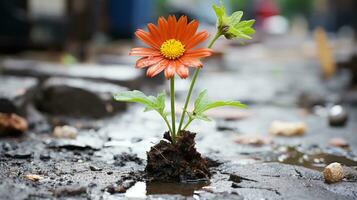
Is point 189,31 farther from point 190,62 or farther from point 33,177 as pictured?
point 33,177

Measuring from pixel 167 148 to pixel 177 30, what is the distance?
641 millimetres

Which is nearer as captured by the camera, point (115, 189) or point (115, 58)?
point (115, 189)

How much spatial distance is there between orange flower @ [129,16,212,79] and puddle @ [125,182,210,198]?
606 millimetres

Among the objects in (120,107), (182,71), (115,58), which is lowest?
(182,71)

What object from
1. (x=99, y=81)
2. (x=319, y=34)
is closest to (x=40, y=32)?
(x=99, y=81)

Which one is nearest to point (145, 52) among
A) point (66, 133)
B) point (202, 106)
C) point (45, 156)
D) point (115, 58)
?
point (202, 106)

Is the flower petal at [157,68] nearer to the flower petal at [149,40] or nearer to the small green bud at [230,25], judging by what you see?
the flower petal at [149,40]

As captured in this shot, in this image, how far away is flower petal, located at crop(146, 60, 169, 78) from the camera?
8.88 ft

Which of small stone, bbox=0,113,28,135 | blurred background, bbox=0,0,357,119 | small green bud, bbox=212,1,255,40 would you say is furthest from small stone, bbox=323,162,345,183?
blurred background, bbox=0,0,357,119

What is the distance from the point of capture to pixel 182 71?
106 inches

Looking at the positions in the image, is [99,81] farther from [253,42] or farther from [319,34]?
[253,42]

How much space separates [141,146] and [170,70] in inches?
50.2

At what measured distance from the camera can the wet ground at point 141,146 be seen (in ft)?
9.07

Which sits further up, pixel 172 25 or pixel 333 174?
pixel 172 25
